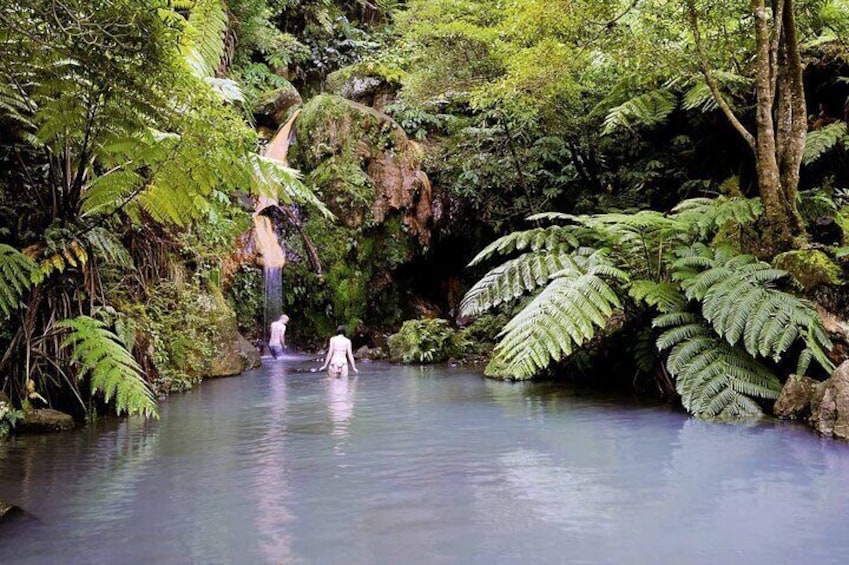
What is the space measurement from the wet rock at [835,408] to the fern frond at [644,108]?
17.5 ft

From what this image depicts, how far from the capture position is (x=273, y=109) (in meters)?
15.1

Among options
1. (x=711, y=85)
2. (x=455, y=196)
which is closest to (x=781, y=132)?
(x=711, y=85)

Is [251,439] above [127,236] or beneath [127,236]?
beneath

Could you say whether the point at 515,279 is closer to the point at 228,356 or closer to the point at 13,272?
the point at 13,272

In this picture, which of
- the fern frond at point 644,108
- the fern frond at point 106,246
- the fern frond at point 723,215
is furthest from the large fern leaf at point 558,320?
the fern frond at point 644,108

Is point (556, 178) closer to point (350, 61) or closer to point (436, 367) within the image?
point (436, 367)

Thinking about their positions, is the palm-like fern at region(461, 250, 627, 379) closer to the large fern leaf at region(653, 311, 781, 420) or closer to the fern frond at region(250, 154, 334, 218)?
the large fern leaf at region(653, 311, 781, 420)

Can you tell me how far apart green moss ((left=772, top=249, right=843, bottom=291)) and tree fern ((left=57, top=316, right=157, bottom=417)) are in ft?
17.1

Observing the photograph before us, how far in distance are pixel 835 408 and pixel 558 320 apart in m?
2.12

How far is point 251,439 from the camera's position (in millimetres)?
5008

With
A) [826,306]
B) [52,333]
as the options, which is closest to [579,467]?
[826,306]

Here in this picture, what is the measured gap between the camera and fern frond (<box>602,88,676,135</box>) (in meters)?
9.34

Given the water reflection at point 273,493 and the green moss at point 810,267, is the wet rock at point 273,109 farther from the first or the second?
the green moss at point 810,267

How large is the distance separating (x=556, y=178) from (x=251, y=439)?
8.76 metres
